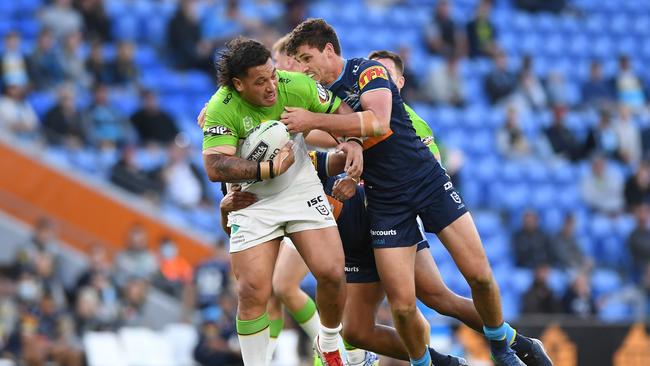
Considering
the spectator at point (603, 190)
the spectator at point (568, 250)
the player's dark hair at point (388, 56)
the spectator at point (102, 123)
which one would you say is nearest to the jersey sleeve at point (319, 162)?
the player's dark hair at point (388, 56)

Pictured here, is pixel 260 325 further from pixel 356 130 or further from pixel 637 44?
pixel 637 44

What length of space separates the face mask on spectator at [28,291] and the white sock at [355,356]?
611 cm

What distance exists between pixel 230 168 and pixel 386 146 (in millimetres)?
1120

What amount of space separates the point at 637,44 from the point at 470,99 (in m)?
4.48

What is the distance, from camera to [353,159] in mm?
8383

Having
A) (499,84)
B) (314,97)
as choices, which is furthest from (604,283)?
(314,97)

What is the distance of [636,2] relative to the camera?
25109mm

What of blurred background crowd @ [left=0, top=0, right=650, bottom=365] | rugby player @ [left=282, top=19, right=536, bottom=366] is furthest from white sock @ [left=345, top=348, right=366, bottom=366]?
blurred background crowd @ [left=0, top=0, right=650, bottom=365]

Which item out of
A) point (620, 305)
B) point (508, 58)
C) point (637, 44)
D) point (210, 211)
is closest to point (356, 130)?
point (210, 211)

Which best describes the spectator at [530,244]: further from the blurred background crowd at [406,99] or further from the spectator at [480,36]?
the spectator at [480,36]

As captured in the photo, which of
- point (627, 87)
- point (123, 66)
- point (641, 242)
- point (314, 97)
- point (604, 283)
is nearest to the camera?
point (314, 97)

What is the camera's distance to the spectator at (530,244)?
1853cm

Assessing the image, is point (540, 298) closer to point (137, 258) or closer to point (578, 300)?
point (578, 300)

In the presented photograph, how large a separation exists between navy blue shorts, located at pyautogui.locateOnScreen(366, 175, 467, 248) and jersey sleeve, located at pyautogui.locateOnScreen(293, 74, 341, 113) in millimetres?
686
